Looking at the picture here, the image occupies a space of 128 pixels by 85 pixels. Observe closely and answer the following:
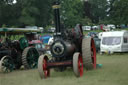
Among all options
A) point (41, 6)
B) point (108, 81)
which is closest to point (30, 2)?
point (41, 6)

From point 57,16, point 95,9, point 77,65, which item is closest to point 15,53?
point 57,16

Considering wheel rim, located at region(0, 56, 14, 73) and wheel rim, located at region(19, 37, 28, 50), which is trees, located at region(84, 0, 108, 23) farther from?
wheel rim, located at region(0, 56, 14, 73)

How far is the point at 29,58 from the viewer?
10.3m

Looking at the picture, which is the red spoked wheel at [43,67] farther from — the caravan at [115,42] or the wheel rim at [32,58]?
the caravan at [115,42]

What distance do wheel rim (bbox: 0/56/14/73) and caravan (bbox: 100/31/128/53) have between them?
7.62m

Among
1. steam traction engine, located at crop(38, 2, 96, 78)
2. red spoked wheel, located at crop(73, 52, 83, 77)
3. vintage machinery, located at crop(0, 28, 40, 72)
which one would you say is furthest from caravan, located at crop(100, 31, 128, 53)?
red spoked wheel, located at crop(73, 52, 83, 77)

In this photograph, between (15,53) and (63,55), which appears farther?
(15,53)

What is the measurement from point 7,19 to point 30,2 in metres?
1.23

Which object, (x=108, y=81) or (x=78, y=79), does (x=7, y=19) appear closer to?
(x=78, y=79)

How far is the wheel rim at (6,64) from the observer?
9.03 metres

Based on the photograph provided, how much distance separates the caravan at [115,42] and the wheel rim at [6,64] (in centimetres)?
762

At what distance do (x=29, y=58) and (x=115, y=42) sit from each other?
23.6ft

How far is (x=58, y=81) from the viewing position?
6.73m

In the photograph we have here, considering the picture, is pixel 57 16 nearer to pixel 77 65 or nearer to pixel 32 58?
pixel 77 65
